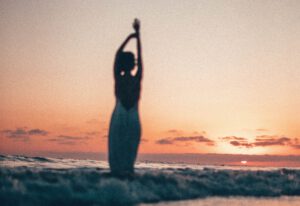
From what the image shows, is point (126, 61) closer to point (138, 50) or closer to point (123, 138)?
point (138, 50)

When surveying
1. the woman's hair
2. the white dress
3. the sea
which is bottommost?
Answer: the sea

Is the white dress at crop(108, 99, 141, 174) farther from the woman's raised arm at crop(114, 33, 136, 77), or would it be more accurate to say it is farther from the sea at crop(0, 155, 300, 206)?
the woman's raised arm at crop(114, 33, 136, 77)

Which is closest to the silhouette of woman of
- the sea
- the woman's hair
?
the woman's hair

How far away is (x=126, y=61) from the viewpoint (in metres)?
16.7

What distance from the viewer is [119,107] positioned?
55.1ft

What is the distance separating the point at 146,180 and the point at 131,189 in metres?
1.81

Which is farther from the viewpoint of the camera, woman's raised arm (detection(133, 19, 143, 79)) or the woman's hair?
woman's raised arm (detection(133, 19, 143, 79))

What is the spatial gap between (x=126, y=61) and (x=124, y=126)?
2324 mm

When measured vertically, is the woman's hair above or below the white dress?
above

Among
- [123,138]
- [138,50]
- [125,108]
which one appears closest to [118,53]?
[138,50]

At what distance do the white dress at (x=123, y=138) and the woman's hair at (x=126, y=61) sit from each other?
4.01 feet

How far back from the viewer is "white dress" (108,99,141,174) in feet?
55.0

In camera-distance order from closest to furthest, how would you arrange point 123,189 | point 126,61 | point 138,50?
point 123,189
point 126,61
point 138,50

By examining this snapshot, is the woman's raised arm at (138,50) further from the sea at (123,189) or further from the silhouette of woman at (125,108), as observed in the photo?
the sea at (123,189)
